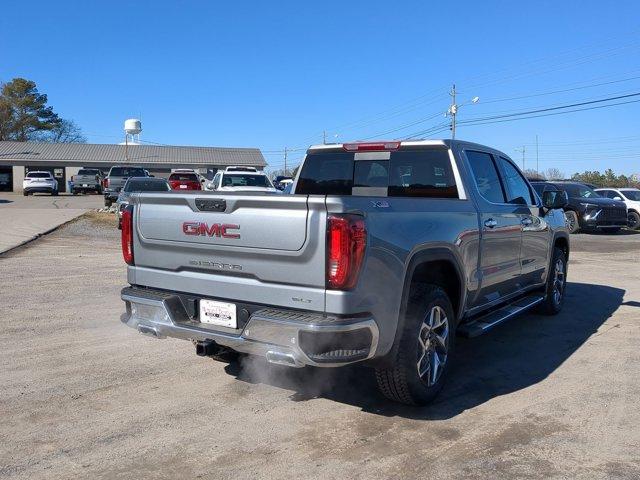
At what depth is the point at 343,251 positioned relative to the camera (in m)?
3.61

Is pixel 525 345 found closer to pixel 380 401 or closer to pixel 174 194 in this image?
pixel 380 401

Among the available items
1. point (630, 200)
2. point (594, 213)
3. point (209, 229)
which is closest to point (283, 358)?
point (209, 229)

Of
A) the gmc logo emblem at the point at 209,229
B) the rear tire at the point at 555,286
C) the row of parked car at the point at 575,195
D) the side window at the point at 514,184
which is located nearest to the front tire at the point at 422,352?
the gmc logo emblem at the point at 209,229

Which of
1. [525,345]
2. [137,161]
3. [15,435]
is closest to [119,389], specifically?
[15,435]

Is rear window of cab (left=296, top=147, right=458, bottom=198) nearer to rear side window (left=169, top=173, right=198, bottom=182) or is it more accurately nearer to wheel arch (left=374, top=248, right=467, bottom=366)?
wheel arch (left=374, top=248, right=467, bottom=366)

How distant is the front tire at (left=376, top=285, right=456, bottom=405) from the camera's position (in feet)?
13.8

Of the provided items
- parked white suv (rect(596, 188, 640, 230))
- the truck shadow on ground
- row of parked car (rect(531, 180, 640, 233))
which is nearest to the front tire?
the truck shadow on ground

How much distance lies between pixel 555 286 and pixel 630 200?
18.1m

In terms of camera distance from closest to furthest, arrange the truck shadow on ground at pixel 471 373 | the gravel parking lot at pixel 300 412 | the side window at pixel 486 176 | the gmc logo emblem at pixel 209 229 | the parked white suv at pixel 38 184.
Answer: the gravel parking lot at pixel 300 412 → the gmc logo emblem at pixel 209 229 → the truck shadow on ground at pixel 471 373 → the side window at pixel 486 176 → the parked white suv at pixel 38 184

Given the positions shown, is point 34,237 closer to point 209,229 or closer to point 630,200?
point 209,229

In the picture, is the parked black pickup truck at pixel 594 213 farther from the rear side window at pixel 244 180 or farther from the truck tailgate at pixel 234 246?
the truck tailgate at pixel 234 246

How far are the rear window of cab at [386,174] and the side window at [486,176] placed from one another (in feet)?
1.07

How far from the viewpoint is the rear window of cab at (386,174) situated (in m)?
5.41

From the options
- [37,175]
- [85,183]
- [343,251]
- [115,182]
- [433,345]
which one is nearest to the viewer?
[343,251]
